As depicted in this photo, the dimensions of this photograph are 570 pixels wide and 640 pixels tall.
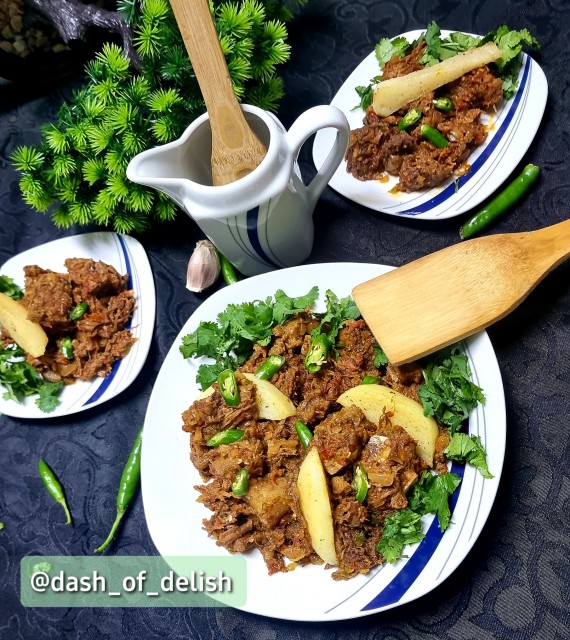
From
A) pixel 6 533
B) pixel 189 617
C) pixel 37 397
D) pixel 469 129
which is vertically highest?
pixel 469 129

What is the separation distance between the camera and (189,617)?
83.7 inches

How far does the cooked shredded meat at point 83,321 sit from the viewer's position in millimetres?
2383

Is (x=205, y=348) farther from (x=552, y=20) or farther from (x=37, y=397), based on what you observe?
(x=552, y=20)

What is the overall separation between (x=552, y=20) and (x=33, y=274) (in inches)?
90.6

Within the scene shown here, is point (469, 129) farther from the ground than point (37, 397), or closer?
farther from the ground

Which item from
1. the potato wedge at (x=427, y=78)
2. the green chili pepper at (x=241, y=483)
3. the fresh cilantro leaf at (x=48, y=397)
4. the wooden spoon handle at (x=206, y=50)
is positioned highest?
the wooden spoon handle at (x=206, y=50)

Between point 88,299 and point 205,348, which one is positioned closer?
point 205,348

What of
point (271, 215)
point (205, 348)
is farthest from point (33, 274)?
point (271, 215)

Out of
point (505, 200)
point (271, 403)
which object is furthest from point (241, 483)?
point (505, 200)

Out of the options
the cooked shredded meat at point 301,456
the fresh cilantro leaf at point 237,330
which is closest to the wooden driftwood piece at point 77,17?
the fresh cilantro leaf at point 237,330

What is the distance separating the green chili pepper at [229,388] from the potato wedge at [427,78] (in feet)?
3.95

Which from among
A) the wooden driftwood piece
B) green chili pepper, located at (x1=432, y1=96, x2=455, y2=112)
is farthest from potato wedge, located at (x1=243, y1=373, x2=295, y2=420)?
the wooden driftwood piece

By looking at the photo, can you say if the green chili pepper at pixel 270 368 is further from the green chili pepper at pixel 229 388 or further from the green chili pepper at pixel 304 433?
the green chili pepper at pixel 304 433

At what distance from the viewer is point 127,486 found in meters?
2.28
